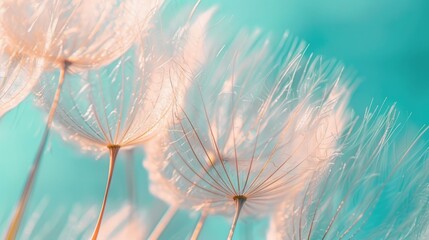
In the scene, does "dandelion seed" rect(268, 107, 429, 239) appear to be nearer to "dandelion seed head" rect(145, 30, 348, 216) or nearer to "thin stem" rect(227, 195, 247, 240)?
"dandelion seed head" rect(145, 30, 348, 216)

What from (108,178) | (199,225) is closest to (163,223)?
(199,225)

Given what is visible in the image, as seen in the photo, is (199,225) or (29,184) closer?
(29,184)

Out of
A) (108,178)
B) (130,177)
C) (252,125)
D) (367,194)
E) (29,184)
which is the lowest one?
(29,184)

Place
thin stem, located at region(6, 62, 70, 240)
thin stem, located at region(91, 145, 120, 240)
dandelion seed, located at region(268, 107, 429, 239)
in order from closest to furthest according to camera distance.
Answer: thin stem, located at region(6, 62, 70, 240), thin stem, located at region(91, 145, 120, 240), dandelion seed, located at region(268, 107, 429, 239)

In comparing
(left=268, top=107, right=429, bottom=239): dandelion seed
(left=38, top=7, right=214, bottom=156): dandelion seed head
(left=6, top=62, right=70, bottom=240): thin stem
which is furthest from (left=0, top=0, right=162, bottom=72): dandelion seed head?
(left=268, top=107, right=429, bottom=239): dandelion seed

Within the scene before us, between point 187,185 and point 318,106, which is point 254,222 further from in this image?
point 318,106

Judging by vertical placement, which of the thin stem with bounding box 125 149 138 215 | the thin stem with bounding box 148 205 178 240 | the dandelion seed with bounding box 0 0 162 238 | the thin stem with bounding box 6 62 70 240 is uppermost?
the dandelion seed with bounding box 0 0 162 238

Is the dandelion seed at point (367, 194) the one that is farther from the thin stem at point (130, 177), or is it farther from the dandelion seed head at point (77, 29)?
the dandelion seed head at point (77, 29)

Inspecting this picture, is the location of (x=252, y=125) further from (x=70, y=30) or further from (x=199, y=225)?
(x=70, y=30)
